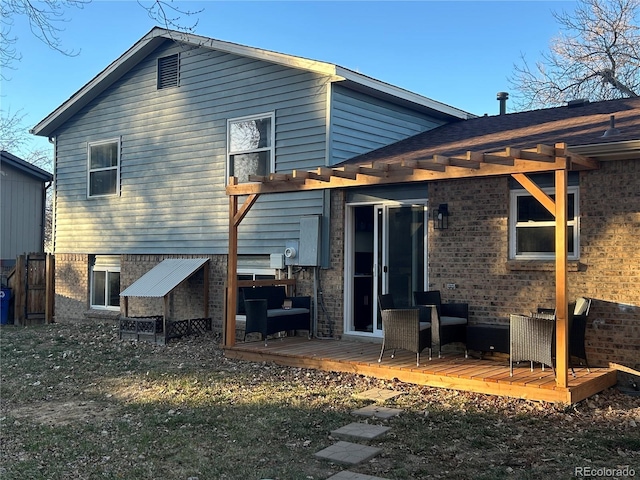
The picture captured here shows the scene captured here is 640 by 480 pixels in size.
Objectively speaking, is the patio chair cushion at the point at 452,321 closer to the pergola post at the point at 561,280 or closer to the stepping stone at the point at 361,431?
the pergola post at the point at 561,280

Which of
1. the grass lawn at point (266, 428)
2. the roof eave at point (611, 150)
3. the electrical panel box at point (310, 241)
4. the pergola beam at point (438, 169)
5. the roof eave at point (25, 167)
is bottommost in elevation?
the grass lawn at point (266, 428)

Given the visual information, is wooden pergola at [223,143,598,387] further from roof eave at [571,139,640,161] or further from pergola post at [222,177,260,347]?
roof eave at [571,139,640,161]

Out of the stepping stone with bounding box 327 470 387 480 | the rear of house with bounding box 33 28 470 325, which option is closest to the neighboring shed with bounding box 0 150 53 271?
the rear of house with bounding box 33 28 470 325

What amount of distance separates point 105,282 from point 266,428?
9407 mm

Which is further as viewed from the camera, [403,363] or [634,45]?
[634,45]

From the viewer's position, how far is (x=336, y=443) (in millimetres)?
5191

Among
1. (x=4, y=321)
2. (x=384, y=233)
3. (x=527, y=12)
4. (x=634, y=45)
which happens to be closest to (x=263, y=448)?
(x=384, y=233)

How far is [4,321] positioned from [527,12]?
49.1 ft

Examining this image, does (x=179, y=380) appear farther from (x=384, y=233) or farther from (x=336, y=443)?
(x=384, y=233)

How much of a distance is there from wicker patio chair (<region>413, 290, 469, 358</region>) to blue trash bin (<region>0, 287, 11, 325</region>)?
10.2 metres

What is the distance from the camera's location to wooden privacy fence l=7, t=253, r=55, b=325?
47.2 feet

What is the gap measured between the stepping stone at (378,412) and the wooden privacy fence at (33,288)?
35.8 ft

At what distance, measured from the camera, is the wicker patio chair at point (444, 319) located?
787cm

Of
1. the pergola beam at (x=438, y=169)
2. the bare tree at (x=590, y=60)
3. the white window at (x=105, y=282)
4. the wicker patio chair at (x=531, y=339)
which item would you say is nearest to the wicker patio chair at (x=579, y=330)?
the wicker patio chair at (x=531, y=339)
